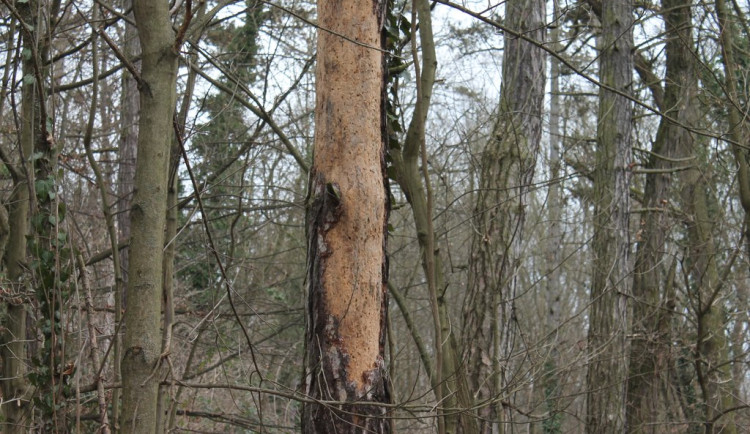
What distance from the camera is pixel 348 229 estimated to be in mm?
2805

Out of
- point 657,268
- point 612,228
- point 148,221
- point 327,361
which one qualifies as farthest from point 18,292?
point 657,268

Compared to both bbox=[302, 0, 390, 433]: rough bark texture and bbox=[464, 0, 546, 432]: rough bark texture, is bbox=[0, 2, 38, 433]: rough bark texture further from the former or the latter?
bbox=[464, 0, 546, 432]: rough bark texture

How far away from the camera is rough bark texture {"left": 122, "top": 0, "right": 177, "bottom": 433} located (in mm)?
2535

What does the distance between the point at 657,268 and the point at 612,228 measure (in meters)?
2.47

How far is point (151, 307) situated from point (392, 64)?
1.93m

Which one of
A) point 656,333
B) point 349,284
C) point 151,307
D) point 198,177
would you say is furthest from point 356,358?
point 656,333

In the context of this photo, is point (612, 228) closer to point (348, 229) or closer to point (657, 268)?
point (657, 268)

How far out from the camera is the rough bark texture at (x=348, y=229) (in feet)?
8.88

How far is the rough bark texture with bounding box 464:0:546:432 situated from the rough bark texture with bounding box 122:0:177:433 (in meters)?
2.79

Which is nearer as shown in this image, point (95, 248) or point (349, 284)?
point (349, 284)

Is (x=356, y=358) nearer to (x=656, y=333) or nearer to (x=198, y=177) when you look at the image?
(x=198, y=177)

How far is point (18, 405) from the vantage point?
405 centimetres

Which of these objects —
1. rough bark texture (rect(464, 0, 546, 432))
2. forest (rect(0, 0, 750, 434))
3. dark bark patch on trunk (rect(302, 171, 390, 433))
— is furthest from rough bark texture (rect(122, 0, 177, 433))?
rough bark texture (rect(464, 0, 546, 432))

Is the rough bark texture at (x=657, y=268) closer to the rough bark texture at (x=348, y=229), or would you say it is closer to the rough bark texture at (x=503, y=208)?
the rough bark texture at (x=503, y=208)
